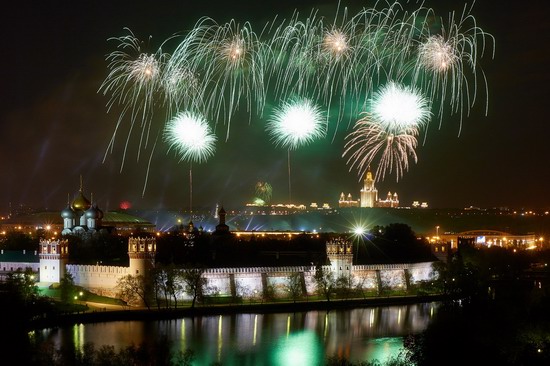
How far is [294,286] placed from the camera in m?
38.6

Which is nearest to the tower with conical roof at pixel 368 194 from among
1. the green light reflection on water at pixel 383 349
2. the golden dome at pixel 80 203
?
the golden dome at pixel 80 203

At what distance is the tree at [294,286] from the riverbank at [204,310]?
1.20 meters

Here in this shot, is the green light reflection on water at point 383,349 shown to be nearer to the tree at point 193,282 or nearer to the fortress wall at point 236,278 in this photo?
the tree at point 193,282

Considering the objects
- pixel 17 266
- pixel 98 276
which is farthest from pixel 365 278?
pixel 17 266

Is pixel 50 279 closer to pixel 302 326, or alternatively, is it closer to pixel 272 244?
pixel 302 326

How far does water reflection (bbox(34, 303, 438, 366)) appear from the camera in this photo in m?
26.6

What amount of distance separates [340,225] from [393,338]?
3030 inches

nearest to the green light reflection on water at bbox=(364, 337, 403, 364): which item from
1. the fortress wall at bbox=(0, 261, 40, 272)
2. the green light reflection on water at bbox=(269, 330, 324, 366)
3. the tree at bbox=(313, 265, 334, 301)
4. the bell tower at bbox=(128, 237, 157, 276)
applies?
the green light reflection on water at bbox=(269, 330, 324, 366)

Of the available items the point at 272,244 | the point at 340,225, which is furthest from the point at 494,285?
the point at 340,225

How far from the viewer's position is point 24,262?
→ 4303 cm

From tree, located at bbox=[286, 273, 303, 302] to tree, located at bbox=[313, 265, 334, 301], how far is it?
708 millimetres

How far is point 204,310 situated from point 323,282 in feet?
21.1

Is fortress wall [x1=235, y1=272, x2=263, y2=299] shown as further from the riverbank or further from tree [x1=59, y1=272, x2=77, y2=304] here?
tree [x1=59, y1=272, x2=77, y2=304]

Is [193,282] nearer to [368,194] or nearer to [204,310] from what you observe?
[204,310]
